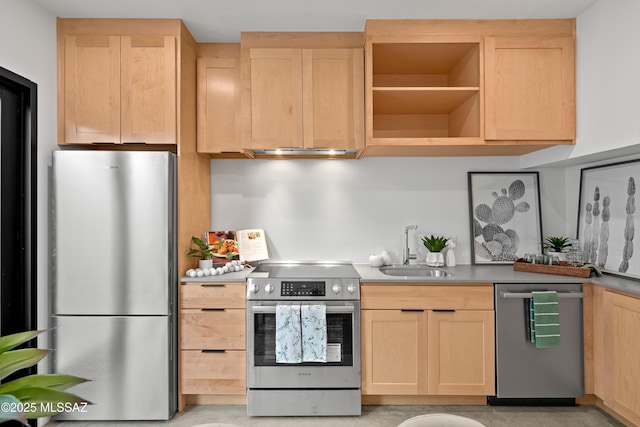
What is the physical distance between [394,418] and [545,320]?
1.17 meters

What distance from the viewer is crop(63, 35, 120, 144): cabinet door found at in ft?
8.70

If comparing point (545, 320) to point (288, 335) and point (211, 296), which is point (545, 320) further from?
point (211, 296)

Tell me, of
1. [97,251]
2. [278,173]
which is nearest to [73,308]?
[97,251]

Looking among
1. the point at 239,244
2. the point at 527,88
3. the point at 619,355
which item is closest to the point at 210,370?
the point at 239,244

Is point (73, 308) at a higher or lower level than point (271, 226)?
lower

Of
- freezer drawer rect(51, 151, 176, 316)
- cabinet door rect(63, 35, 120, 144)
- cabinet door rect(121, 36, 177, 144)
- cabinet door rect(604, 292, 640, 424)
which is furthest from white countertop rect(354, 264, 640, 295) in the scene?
cabinet door rect(63, 35, 120, 144)

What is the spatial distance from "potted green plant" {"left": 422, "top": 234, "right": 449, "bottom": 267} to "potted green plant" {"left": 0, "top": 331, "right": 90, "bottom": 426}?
2.82 meters

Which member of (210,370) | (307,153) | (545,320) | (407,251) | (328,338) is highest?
(307,153)

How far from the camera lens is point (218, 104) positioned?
2947mm

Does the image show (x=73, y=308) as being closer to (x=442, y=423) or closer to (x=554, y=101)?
(x=442, y=423)

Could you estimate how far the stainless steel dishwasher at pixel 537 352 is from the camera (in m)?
2.56

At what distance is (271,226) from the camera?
129 inches

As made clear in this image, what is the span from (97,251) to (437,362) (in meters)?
2.34

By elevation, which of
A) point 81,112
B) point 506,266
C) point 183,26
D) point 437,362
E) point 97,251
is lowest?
point 437,362
